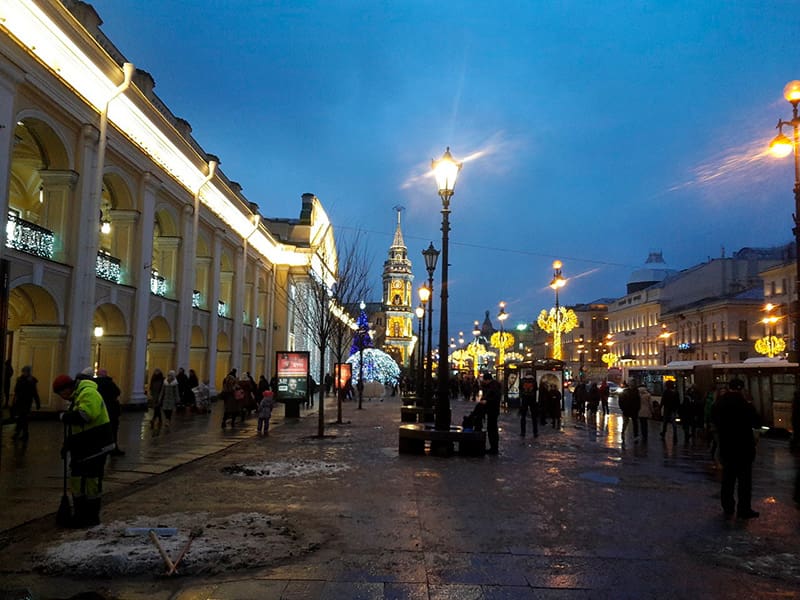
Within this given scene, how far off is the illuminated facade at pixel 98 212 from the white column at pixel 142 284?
42mm

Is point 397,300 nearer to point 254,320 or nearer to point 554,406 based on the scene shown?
point 254,320

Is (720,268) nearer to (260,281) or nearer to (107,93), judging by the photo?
(260,281)

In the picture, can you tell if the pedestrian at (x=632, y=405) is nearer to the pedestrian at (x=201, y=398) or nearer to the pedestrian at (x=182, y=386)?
the pedestrian at (x=201, y=398)

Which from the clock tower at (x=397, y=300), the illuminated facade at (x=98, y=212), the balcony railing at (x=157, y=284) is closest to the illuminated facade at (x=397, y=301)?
the clock tower at (x=397, y=300)

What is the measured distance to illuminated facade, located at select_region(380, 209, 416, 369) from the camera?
13750 cm

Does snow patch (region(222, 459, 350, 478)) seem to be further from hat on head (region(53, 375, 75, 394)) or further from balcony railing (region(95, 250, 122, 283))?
balcony railing (region(95, 250, 122, 283))

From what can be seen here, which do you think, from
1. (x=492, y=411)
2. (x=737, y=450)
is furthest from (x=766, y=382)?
Result: (x=737, y=450)

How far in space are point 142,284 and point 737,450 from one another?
→ 21402 mm

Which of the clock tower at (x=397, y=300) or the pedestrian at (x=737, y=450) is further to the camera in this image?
the clock tower at (x=397, y=300)

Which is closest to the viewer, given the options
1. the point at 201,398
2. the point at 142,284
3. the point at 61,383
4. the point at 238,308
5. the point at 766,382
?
the point at 61,383

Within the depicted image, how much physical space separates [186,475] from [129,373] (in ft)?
47.0

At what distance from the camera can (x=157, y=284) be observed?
91.0ft

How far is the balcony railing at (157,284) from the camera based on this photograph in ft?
88.8

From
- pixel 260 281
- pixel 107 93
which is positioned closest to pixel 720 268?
pixel 260 281
